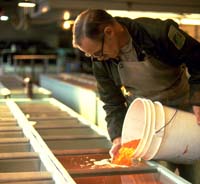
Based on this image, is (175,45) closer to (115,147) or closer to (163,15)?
(115,147)

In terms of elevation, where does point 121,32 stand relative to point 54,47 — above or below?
above

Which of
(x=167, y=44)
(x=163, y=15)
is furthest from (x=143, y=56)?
(x=163, y=15)

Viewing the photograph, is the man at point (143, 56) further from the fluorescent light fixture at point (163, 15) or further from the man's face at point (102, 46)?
the fluorescent light fixture at point (163, 15)

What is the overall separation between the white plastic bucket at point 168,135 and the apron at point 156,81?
199mm

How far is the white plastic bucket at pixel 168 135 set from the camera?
1.72m

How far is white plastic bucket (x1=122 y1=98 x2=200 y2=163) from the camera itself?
5.64 feet

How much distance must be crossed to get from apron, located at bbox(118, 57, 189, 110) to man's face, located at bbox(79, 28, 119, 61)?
0.16 metres

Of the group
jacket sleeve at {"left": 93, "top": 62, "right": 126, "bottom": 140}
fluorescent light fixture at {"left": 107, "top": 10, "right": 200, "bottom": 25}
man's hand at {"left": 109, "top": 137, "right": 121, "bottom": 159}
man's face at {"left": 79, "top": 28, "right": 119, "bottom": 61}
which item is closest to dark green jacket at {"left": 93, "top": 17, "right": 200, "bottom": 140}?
man's face at {"left": 79, "top": 28, "right": 119, "bottom": 61}

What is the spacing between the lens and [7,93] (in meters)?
4.14

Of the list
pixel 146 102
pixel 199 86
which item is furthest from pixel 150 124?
pixel 199 86

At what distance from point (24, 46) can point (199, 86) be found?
507 inches

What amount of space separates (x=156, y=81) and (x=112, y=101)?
0.33m

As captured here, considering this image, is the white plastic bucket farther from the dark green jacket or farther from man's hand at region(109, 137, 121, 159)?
man's hand at region(109, 137, 121, 159)

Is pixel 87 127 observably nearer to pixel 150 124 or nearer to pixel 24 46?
pixel 150 124
